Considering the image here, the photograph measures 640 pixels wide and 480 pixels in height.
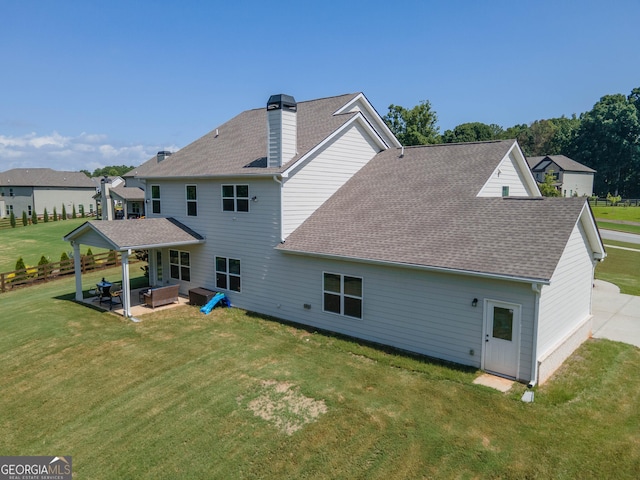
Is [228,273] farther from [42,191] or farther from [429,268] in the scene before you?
[42,191]

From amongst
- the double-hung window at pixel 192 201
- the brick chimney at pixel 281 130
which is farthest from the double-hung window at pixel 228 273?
the brick chimney at pixel 281 130

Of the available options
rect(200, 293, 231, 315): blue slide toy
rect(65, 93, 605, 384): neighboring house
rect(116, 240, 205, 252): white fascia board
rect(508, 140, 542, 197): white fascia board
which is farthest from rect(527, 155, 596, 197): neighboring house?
rect(116, 240, 205, 252): white fascia board

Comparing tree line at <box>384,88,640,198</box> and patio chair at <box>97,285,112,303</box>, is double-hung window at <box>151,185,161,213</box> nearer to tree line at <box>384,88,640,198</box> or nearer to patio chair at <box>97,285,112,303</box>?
patio chair at <box>97,285,112,303</box>

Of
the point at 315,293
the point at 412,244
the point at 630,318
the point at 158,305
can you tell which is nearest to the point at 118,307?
the point at 158,305

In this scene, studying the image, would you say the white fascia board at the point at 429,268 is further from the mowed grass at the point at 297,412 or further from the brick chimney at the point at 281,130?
the brick chimney at the point at 281,130

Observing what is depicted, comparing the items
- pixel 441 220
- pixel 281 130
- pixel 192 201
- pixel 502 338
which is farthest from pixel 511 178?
pixel 192 201
